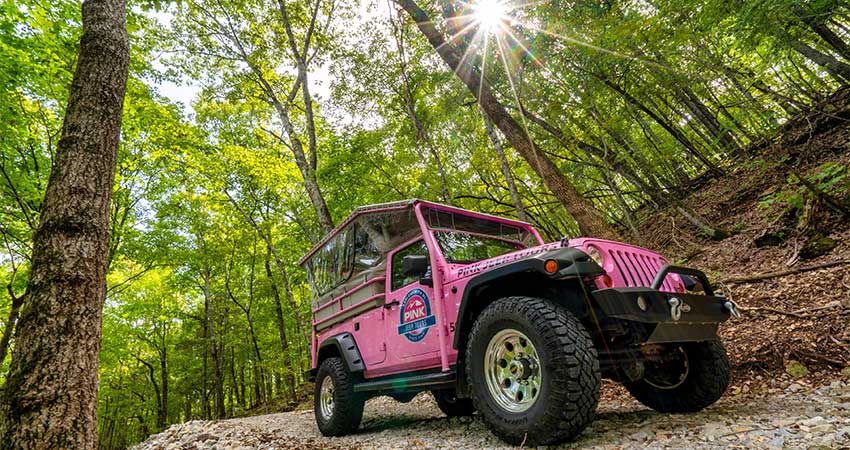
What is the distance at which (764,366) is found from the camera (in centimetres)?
376

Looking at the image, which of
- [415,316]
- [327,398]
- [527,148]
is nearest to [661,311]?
[415,316]

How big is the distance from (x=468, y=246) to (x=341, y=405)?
247 centimetres

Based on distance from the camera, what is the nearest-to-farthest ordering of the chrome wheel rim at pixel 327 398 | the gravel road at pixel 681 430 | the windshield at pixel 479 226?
the gravel road at pixel 681 430 → the windshield at pixel 479 226 → the chrome wheel rim at pixel 327 398

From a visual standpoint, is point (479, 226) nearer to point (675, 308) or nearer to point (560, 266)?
point (560, 266)

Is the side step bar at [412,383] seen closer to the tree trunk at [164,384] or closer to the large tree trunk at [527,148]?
the large tree trunk at [527,148]

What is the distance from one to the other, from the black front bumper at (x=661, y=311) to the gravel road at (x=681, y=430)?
23.8 inches

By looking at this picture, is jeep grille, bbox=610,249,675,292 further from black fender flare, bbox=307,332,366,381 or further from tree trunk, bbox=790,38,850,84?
tree trunk, bbox=790,38,850,84

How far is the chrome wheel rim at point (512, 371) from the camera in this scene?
273 cm

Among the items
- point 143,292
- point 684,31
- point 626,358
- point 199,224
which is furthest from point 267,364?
point 684,31

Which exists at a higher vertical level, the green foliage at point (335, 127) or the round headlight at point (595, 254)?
the green foliage at point (335, 127)

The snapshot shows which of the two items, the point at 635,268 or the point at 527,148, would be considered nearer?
the point at 635,268

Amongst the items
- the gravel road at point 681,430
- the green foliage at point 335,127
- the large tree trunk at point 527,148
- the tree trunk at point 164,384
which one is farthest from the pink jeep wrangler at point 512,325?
the tree trunk at point 164,384

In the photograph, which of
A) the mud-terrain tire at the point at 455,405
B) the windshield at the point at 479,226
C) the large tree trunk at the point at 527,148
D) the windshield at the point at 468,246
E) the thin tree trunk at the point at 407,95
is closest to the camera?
the windshield at the point at 468,246

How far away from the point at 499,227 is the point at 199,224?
16.6 meters
